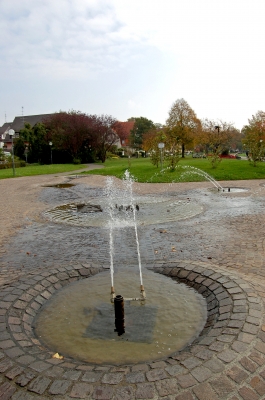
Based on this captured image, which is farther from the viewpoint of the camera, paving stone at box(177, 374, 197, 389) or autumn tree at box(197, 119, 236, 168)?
autumn tree at box(197, 119, 236, 168)

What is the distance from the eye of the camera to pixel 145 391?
7.98 feet

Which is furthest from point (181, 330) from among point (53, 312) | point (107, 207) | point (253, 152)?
point (253, 152)

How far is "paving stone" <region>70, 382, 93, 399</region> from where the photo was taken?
2.42 meters

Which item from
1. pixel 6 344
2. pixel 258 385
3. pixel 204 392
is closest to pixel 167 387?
pixel 204 392

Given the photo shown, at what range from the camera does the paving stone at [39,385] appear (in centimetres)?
248

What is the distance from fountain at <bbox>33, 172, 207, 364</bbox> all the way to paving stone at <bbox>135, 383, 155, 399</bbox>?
1.64 ft

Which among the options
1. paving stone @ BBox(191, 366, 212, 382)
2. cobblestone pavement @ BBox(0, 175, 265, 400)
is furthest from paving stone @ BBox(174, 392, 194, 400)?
paving stone @ BBox(191, 366, 212, 382)

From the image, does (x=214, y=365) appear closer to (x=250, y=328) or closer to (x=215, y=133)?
(x=250, y=328)

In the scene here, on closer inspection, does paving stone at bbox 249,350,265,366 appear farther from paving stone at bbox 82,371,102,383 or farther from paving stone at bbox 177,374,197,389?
paving stone at bbox 82,371,102,383

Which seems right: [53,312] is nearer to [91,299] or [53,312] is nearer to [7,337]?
[91,299]

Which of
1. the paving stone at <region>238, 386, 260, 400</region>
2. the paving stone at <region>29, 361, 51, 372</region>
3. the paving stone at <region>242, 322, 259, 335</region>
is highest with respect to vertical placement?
the paving stone at <region>242, 322, 259, 335</region>

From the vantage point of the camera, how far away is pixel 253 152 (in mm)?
25547

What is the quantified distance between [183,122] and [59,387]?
46.7 m

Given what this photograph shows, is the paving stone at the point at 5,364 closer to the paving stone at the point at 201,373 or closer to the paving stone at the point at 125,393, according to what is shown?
the paving stone at the point at 125,393
